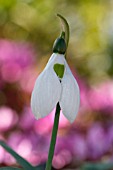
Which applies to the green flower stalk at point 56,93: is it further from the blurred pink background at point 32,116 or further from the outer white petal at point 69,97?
the blurred pink background at point 32,116

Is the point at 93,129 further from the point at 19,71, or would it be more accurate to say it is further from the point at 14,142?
the point at 19,71

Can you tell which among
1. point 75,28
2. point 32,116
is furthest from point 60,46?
point 75,28

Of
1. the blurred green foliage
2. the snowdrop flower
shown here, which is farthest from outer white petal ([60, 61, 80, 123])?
the blurred green foliage

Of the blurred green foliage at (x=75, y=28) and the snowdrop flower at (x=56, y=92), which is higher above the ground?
the blurred green foliage at (x=75, y=28)

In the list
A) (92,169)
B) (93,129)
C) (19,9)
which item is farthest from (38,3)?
(92,169)

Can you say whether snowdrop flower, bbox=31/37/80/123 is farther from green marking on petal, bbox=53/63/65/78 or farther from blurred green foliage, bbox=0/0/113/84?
blurred green foliage, bbox=0/0/113/84

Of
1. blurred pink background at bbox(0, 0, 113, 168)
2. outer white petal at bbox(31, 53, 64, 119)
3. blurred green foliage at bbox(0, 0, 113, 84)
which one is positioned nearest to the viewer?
outer white petal at bbox(31, 53, 64, 119)

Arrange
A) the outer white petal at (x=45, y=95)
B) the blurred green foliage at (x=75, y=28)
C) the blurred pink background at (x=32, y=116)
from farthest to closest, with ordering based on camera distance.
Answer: the blurred green foliage at (x=75, y=28) < the blurred pink background at (x=32, y=116) < the outer white petal at (x=45, y=95)

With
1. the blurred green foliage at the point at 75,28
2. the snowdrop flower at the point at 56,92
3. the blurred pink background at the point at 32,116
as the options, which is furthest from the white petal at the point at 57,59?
the blurred green foliage at the point at 75,28
